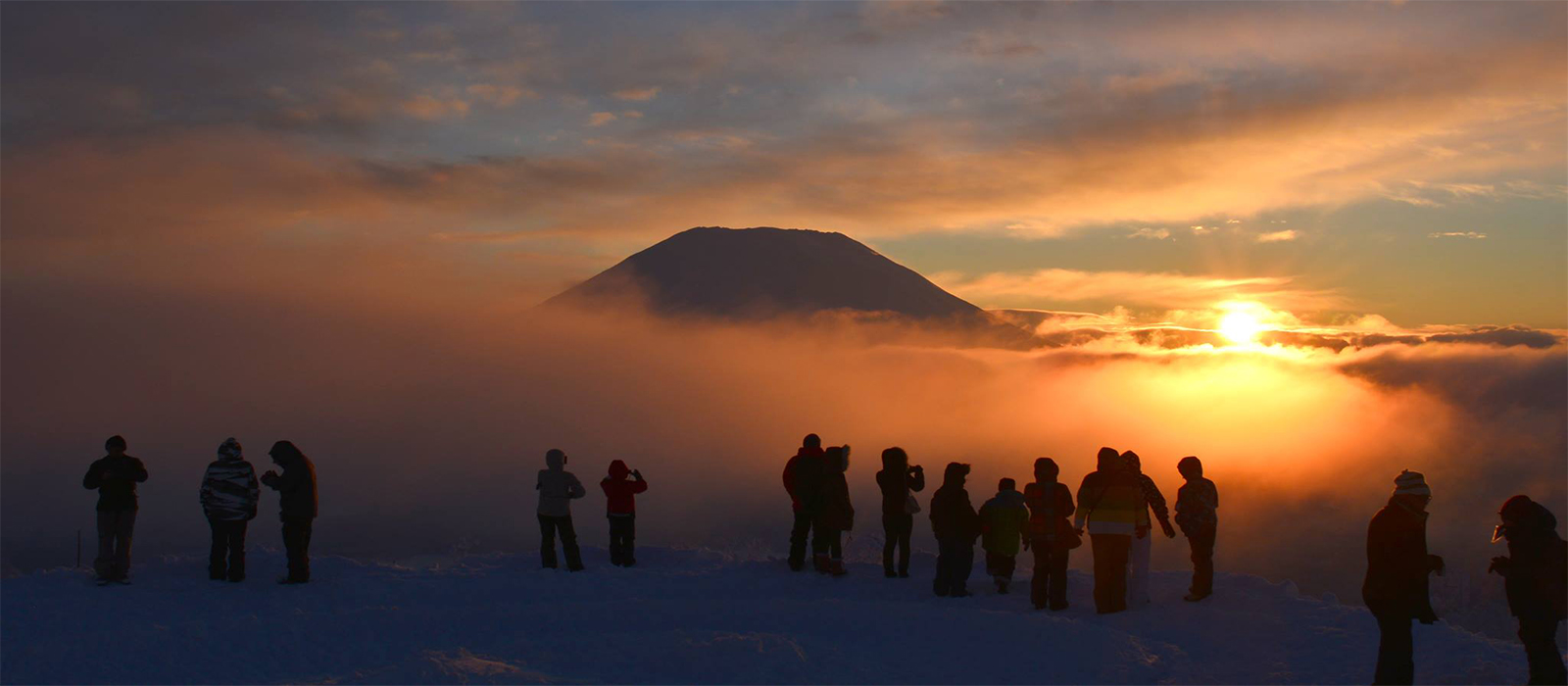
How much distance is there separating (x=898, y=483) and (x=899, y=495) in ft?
0.55

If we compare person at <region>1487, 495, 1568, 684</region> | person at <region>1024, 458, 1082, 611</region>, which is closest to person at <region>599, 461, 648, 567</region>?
person at <region>1024, 458, 1082, 611</region>

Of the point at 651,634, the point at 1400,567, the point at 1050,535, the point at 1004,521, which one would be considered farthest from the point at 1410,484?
the point at 651,634

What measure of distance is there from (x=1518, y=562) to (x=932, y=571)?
8290mm

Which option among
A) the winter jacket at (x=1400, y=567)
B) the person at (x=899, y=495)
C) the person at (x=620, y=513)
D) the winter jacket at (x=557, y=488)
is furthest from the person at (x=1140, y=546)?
the winter jacket at (x=557, y=488)

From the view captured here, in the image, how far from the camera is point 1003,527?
1478 centimetres

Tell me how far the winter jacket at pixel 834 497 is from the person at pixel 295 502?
20.9 feet

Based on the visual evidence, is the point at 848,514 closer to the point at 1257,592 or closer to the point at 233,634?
the point at 1257,592

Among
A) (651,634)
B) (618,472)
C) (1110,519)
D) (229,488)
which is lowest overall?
(651,634)

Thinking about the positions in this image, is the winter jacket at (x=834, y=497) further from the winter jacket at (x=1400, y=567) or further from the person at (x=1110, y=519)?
the winter jacket at (x=1400, y=567)

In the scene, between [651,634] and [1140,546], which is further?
[1140,546]

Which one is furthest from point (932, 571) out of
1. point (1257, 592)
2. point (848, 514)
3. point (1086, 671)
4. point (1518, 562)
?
point (1518, 562)

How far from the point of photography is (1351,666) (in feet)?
35.1

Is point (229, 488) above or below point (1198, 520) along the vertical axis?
below

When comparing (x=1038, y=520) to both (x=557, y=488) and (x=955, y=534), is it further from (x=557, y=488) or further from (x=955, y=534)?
(x=557, y=488)
